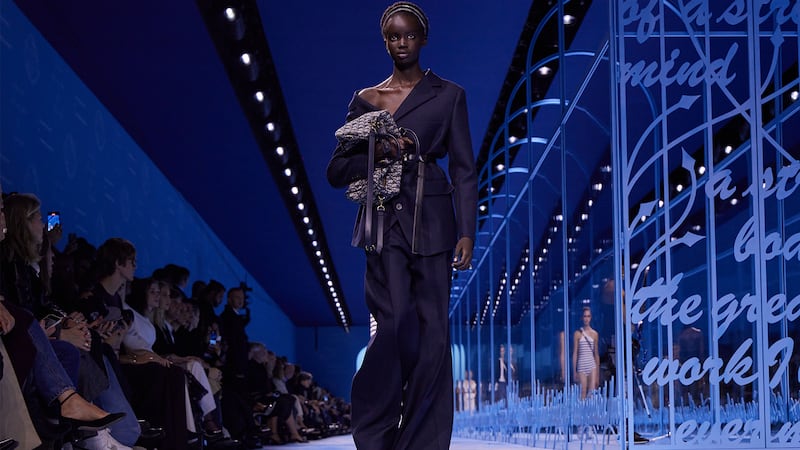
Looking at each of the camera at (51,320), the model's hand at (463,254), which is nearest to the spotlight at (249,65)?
the camera at (51,320)

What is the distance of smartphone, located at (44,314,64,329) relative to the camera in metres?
4.35

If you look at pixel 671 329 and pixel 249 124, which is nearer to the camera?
pixel 671 329

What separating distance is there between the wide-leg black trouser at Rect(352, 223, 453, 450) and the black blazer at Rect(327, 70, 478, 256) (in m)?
0.06

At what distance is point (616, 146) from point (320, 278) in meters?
15.4

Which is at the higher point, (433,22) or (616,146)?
(433,22)

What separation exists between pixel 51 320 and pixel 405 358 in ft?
6.64

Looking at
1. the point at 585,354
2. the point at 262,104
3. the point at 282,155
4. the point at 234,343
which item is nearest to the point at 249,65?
the point at 262,104

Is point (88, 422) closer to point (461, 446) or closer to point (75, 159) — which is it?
point (461, 446)

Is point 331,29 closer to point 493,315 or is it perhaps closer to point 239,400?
point 239,400

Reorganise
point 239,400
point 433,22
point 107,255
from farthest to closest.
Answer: point 239,400, point 433,22, point 107,255

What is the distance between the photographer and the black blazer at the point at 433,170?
2965mm

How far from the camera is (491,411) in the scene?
1155cm

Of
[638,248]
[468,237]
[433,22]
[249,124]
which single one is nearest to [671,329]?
[638,248]

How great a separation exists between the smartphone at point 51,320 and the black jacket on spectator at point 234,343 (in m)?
4.07
